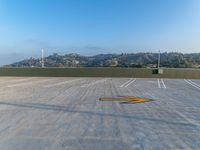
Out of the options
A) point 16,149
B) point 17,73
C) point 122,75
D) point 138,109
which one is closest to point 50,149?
point 16,149

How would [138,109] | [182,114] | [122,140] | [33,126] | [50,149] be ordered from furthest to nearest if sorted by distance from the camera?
[138,109]
[182,114]
[33,126]
[122,140]
[50,149]

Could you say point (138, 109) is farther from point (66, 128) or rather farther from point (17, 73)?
point (17, 73)

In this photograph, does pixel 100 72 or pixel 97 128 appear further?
pixel 100 72

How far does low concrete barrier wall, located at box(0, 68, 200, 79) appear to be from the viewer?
2081cm

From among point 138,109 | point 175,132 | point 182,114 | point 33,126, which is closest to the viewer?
point 175,132

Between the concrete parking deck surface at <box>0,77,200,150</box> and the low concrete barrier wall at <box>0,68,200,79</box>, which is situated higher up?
the low concrete barrier wall at <box>0,68,200,79</box>

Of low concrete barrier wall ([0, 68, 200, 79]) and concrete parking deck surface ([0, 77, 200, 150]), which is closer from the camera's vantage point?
concrete parking deck surface ([0, 77, 200, 150])

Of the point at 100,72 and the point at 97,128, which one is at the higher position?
A: the point at 100,72

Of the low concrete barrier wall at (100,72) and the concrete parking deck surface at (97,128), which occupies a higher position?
the low concrete barrier wall at (100,72)

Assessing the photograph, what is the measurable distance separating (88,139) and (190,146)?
1984mm

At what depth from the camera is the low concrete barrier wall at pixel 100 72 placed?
20.8 m

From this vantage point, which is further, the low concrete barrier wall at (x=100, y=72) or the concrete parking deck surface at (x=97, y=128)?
the low concrete barrier wall at (x=100, y=72)

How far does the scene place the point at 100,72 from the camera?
72.4 ft

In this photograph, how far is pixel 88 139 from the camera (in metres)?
3.27
